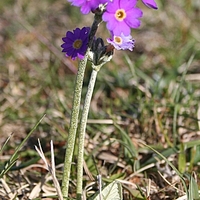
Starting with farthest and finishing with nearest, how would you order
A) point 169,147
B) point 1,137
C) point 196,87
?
point 196,87, point 1,137, point 169,147

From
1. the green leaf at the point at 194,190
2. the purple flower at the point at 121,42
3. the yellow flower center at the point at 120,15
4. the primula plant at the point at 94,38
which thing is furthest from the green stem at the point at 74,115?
the green leaf at the point at 194,190

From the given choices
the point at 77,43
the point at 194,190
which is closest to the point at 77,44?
the point at 77,43

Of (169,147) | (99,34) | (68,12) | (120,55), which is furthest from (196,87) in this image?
(68,12)

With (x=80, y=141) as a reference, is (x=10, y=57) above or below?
above

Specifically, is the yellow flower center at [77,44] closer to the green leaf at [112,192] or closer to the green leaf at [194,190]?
the green leaf at [112,192]

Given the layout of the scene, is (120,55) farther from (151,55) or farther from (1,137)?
(1,137)

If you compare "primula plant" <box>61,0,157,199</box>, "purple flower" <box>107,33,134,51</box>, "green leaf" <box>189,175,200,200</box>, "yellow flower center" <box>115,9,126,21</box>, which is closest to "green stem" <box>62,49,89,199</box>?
"primula plant" <box>61,0,157,199</box>
